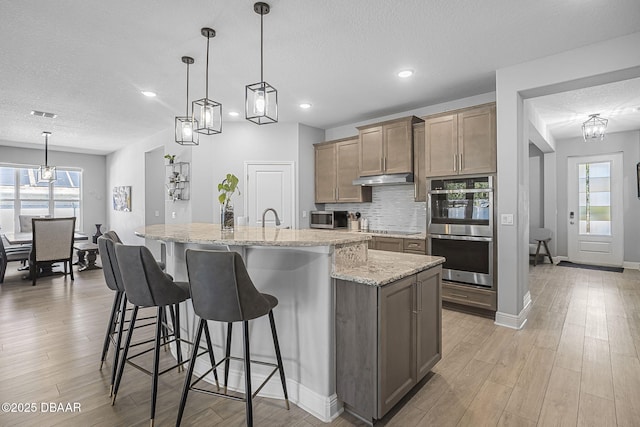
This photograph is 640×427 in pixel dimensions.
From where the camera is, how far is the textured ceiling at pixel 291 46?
239 centimetres

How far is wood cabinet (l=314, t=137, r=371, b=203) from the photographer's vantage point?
5.26 meters

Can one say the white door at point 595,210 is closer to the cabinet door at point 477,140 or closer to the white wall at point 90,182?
the cabinet door at point 477,140

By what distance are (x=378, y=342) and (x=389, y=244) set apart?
2.68 m

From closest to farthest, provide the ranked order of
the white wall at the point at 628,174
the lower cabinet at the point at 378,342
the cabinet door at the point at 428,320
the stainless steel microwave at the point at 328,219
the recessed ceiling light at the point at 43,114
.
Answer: the lower cabinet at the point at 378,342
the cabinet door at the point at 428,320
the recessed ceiling light at the point at 43,114
the stainless steel microwave at the point at 328,219
the white wall at the point at 628,174

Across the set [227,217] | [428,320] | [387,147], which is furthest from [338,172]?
[428,320]

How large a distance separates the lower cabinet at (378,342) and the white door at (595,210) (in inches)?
265

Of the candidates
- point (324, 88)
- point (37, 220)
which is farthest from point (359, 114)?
point (37, 220)

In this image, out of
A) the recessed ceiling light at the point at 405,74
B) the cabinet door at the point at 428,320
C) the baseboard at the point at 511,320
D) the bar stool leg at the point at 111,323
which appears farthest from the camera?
the recessed ceiling light at the point at 405,74

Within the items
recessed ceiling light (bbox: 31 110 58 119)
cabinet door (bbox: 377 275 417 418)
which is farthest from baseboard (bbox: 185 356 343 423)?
recessed ceiling light (bbox: 31 110 58 119)

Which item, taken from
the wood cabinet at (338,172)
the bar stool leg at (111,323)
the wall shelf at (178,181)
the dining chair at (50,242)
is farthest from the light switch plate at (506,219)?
the dining chair at (50,242)

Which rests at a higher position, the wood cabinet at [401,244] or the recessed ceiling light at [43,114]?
the recessed ceiling light at [43,114]


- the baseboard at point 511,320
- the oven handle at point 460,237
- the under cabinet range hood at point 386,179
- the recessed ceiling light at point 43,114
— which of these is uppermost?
the recessed ceiling light at point 43,114

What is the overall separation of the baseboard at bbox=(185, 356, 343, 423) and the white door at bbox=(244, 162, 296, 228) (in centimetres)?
332

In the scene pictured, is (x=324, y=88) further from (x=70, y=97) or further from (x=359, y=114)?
(x=70, y=97)
